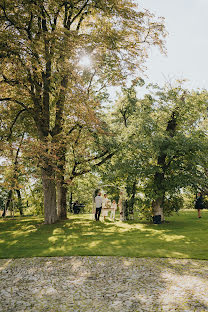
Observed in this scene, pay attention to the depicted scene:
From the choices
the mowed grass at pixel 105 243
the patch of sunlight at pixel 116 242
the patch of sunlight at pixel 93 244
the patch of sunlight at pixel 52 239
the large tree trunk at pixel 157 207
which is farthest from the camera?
the large tree trunk at pixel 157 207

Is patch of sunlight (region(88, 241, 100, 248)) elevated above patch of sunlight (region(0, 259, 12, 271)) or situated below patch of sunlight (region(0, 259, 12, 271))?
above

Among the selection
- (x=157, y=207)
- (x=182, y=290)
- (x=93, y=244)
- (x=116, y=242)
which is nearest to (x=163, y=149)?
(x=157, y=207)

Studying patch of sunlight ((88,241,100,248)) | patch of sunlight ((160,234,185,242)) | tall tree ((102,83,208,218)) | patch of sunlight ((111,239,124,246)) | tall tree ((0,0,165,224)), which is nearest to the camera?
patch of sunlight ((88,241,100,248))

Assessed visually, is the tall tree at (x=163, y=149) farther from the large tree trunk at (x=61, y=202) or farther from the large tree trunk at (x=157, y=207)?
the large tree trunk at (x=61, y=202)

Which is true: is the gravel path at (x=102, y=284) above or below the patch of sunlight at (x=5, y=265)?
below

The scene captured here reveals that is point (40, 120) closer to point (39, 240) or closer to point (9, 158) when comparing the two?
point (9, 158)

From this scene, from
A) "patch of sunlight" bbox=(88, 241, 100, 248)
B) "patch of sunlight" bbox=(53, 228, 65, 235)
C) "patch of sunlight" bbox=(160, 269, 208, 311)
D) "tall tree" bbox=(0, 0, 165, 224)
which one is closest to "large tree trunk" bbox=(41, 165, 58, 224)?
"tall tree" bbox=(0, 0, 165, 224)

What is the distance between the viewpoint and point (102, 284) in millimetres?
5660

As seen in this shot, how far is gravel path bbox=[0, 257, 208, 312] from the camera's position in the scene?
462 cm

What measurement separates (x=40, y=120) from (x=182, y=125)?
8.41 m

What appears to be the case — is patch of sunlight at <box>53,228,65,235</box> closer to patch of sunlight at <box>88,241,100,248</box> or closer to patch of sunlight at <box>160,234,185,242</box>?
patch of sunlight at <box>88,241,100,248</box>

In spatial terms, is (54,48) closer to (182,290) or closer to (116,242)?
(116,242)

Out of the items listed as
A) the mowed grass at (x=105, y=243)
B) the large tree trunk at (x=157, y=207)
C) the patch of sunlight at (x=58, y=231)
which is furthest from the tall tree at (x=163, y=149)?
the patch of sunlight at (x=58, y=231)

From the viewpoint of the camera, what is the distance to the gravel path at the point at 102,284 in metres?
4.62
